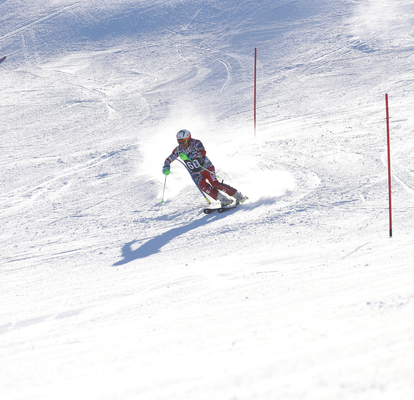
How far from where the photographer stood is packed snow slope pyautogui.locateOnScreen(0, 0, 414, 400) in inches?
131

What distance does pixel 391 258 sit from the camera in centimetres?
474

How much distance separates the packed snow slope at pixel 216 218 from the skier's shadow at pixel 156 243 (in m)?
0.05

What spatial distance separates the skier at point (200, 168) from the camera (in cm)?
769

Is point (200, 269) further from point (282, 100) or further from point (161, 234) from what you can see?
point (282, 100)

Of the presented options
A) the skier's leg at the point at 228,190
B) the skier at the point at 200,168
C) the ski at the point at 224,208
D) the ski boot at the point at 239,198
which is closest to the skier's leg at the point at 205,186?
the skier at the point at 200,168

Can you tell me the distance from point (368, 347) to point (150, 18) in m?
21.0

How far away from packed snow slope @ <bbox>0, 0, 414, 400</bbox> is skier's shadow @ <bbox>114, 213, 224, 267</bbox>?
5 cm

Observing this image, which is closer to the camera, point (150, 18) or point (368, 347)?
point (368, 347)

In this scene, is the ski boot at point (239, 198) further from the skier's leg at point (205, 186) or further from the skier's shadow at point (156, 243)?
the skier's shadow at point (156, 243)

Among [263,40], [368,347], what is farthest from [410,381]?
→ [263,40]

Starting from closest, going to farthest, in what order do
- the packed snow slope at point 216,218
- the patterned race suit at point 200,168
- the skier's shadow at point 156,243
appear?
1. the packed snow slope at point 216,218
2. the skier's shadow at point 156,243
3. the patterned race suit at point 200,168

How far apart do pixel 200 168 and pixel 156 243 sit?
6.35 ft

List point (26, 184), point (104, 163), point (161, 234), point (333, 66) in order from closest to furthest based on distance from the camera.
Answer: point (161, 234)
point (26, 184)
point (104, 163)
point (333, 66)

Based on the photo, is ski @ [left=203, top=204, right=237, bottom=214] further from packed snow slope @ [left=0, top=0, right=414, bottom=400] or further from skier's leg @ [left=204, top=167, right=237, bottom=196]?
skier's leg @ [left=204, top=167, right=237, bottom=196]
